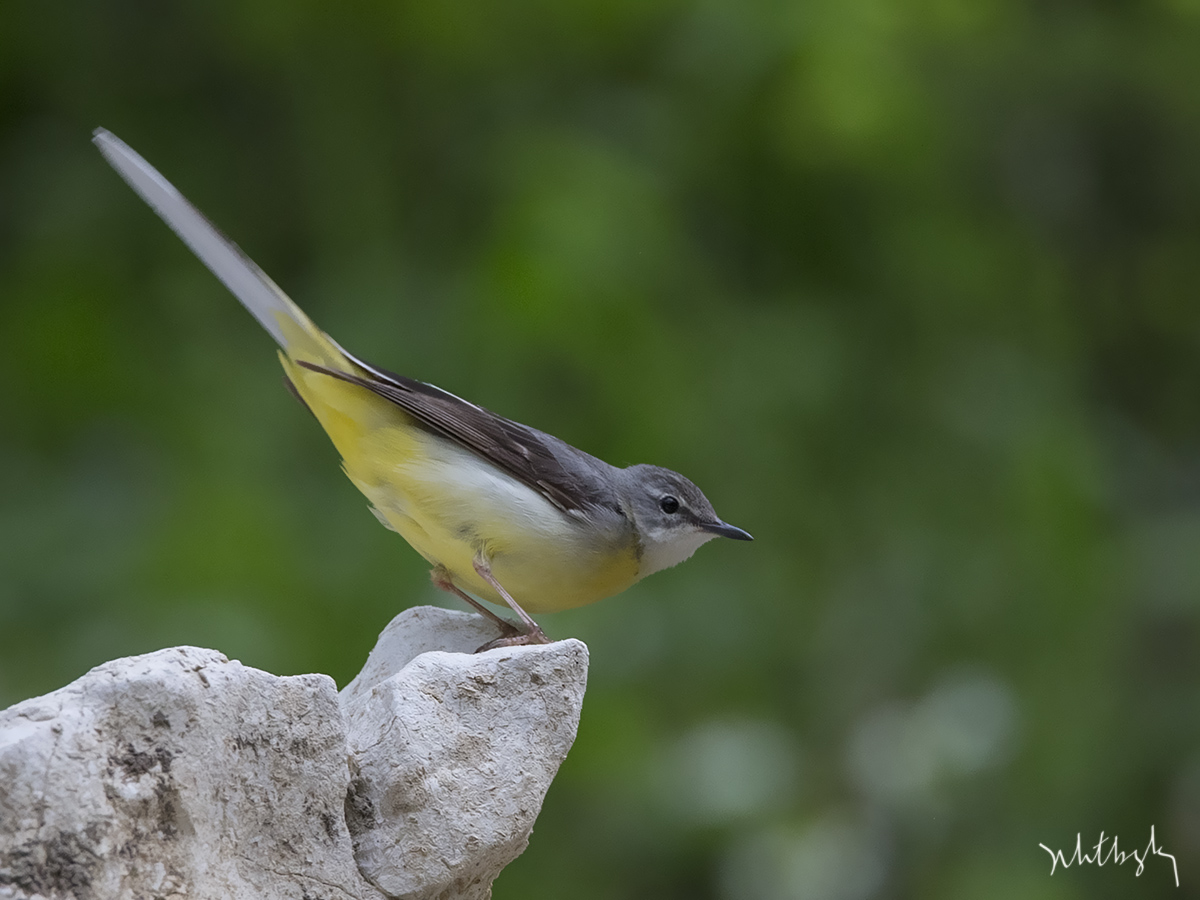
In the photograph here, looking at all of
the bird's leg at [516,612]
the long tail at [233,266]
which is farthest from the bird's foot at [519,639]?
the long tail at [233,266]

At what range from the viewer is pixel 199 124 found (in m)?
6.41

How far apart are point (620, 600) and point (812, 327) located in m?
1.66

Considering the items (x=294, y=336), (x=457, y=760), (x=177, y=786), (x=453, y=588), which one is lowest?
(x=177, y=786)

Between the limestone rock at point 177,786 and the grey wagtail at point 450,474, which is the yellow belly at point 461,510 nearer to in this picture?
the grey wagtail at point 450,474

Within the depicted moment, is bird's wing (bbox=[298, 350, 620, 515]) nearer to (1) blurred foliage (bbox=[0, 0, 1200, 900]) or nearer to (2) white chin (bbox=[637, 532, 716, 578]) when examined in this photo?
(2) white chin (bbox=[637, 532, 716, 578])

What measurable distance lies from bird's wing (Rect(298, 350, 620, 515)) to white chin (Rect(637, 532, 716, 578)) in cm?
18

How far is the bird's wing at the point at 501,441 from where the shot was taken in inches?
141

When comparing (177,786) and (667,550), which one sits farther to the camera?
(667,550)

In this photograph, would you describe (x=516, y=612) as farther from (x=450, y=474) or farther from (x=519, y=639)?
(x=450, y=474)

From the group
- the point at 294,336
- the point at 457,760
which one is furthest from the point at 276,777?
the point at 294,336

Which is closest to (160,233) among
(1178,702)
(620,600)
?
(620,600)

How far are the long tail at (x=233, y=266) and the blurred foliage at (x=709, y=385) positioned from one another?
5.78 feet

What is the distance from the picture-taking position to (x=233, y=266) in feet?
11.6

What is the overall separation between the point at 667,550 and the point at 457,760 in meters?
1.68
